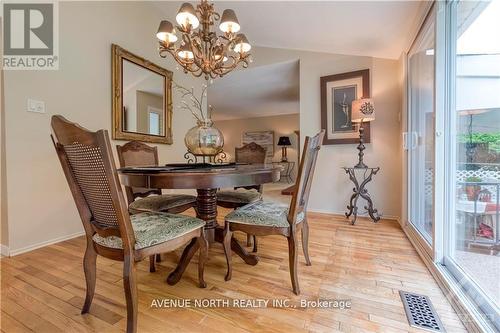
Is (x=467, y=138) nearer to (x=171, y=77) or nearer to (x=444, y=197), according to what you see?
(x=444, y=197)

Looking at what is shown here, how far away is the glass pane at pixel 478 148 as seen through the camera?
3.75 feet

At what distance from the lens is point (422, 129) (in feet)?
7.25

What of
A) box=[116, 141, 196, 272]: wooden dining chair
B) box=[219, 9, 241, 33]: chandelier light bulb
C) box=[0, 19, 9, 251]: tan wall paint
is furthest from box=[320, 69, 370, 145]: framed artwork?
box=[0, 19, 9, 251]: tan wall paint

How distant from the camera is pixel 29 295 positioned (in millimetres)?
1337

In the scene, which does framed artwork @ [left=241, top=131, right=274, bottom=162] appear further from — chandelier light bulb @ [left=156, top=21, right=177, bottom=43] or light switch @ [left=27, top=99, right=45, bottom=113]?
light switch @ [left=27, top=99, right=45, bottom=113]

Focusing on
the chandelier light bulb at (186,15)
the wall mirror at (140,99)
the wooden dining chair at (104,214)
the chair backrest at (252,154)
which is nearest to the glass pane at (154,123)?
the wall mirror at (140,99)

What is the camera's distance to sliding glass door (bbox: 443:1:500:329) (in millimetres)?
1142

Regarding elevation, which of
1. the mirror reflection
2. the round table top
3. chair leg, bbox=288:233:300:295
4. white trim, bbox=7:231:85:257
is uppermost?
the mirror reflection

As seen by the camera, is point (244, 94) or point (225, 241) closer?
point (225, 241)

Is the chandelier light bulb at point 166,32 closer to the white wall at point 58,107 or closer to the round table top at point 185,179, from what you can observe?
the white wall at point 58,107

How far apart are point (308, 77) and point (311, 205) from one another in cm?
191

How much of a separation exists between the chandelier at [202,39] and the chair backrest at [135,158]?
2.84ft

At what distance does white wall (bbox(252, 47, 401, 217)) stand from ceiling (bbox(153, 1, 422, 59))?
0.14 metres

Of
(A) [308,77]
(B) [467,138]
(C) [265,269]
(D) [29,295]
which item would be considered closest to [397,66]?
(A) [308,77]
